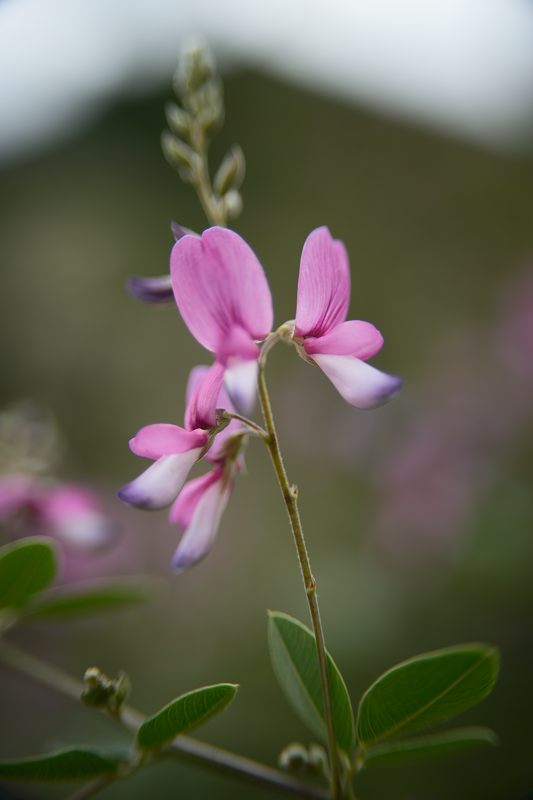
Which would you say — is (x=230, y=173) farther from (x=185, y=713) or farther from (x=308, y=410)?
(x=308, y=410)

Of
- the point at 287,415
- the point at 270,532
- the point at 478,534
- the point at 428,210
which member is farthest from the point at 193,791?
the point at 428,210

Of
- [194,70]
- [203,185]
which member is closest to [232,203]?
[203,185]

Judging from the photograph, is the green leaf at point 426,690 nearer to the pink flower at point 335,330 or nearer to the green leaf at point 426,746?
the green leaf at point 426,746

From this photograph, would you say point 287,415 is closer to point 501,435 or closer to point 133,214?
point 501,435

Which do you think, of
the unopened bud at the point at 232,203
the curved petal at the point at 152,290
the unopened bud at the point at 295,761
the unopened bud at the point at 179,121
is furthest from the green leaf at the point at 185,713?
the unopened bud at the point at 179,121

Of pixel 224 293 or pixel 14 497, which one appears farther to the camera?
pixel 14 497

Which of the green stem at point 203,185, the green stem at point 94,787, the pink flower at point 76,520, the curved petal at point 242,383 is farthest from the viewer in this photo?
the pink flower at point 76,520
